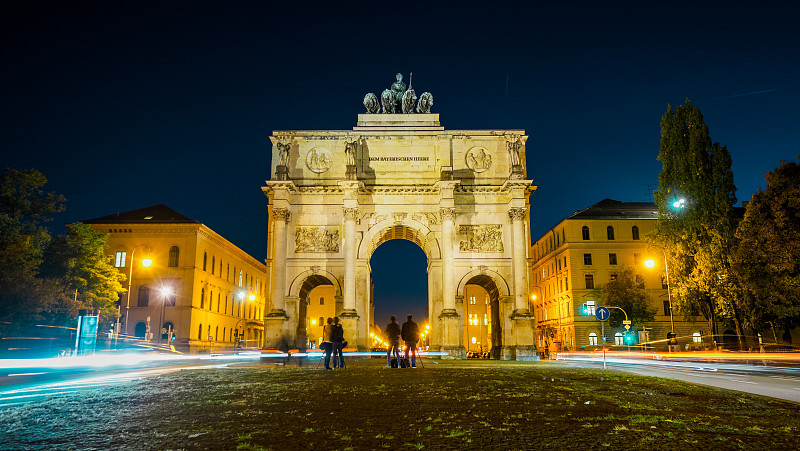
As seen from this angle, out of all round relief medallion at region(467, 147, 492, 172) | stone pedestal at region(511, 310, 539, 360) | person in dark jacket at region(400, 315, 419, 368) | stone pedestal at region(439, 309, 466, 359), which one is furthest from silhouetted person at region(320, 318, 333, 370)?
round relief medallion at region(467, 147, 492, 172)

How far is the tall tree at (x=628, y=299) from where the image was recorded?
175 ft

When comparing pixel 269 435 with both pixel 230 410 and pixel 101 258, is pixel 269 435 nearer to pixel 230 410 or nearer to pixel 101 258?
pixel 230 410

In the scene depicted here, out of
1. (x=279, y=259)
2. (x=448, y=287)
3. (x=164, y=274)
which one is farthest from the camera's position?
(x=164, y=274)

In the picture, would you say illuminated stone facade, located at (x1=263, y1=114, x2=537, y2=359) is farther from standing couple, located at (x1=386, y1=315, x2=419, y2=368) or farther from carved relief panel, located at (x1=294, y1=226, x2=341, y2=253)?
standing couple, located at (x1=386, y1=315, x2=419, y2=368)

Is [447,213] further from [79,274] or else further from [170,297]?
[170,297]

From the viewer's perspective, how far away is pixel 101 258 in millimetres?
45062

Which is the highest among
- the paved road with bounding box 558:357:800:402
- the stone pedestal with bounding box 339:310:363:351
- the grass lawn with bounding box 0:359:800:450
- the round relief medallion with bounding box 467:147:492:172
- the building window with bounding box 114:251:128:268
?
the round relief medallion with bounding box 467:147:492:172

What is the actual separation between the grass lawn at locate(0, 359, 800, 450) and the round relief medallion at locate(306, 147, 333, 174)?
29509mm

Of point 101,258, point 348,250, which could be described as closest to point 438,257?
point 348,250

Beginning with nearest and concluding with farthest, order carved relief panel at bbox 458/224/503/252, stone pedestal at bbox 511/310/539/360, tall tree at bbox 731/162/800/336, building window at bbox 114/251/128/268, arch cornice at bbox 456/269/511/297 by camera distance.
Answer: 1. tall tree at bbox 731/162/800/336
2. stone pedestal at bbox 511/310/539/360
3. arch cornice at bbox 456/269/511/297
4. carved relief panel at bbox 458/224/503/252
5. building window at bbox 114/251/128/268

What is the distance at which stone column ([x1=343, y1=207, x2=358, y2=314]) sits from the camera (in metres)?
35.8

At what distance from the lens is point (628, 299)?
53.4 meters

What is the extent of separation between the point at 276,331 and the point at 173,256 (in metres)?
25.0

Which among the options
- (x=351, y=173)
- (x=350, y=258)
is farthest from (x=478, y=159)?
(x=350, y=258)
